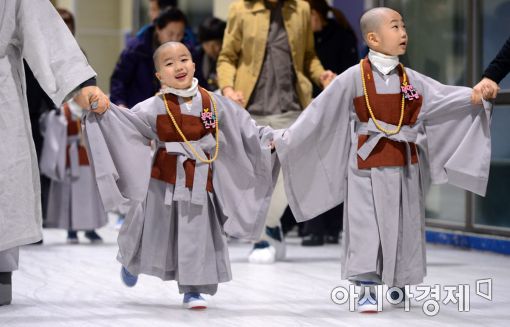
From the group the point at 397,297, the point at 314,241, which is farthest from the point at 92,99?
the point at 314,241

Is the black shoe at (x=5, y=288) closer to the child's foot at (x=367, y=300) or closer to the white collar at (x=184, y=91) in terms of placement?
the white collar at (x=184, y=91)

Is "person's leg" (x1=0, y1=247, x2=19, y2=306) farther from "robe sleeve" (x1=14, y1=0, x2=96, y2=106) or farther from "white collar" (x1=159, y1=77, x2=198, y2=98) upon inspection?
"white collar" (x1=159, y1=77, x2=198, y2=98)

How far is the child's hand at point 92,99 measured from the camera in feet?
12.0

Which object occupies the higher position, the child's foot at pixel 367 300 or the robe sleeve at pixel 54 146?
the robe sleeve at pixel 54 146

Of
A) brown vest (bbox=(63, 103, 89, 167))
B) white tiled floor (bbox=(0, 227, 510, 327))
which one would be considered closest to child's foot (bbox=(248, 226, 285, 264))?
white tiled floor (bbox=(0, 227, 510, 327))

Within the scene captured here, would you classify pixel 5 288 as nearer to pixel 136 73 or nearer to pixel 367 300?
pixel 367 300

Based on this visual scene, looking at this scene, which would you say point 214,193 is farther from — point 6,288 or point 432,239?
point 432,239

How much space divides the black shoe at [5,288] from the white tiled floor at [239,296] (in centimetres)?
5

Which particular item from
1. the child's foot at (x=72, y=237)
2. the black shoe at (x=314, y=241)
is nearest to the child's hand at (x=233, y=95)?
the black shoe at (x=314, y=241)

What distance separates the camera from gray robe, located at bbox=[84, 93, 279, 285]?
153 inches

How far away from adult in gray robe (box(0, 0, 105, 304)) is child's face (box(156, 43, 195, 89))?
407 mm

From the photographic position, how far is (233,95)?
193 inches

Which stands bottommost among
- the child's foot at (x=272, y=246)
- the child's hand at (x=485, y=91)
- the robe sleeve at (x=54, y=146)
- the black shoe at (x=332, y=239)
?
the black shoe at (x=332, y=239)

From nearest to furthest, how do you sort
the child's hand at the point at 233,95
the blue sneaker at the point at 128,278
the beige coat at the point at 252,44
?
the blue sneaker at the point at 128,278
the child's hand at the point at 233,95
the beige coat at the point at 252,44
